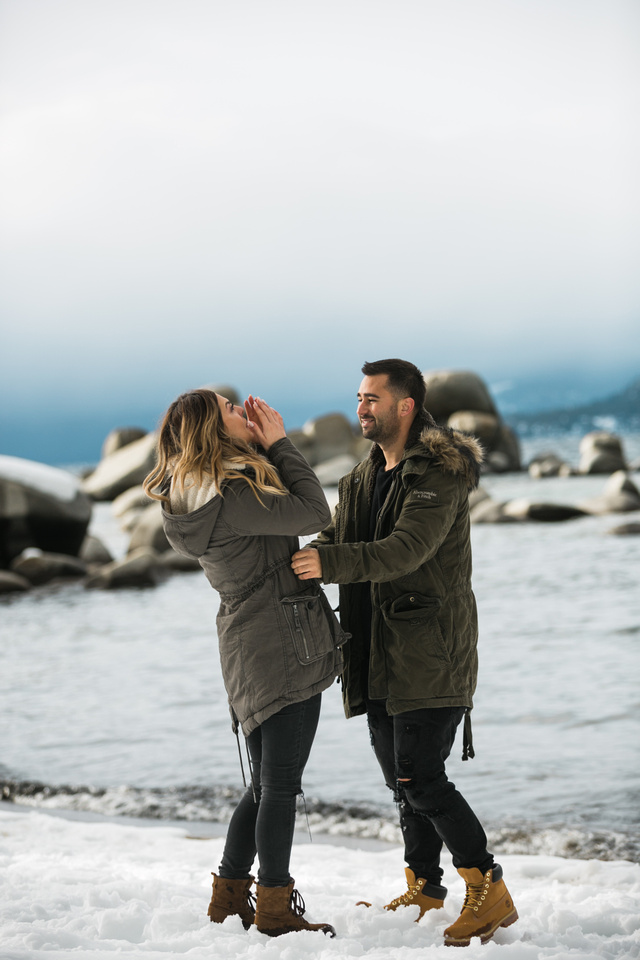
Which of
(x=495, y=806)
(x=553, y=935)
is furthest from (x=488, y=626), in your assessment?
(x=553, y=935)

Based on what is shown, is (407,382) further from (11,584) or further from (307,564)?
(11,584)

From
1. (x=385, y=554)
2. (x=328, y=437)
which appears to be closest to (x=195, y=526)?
(x=385, y=554)

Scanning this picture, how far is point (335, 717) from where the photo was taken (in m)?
6.09

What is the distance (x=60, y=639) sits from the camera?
9.27 metres

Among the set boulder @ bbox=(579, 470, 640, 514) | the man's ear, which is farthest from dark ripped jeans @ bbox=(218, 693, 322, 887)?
boulder @ bbox=(579, 470, 640, 514)

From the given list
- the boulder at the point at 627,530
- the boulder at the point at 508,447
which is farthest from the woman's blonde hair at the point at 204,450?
the boulder at the point at 508,447

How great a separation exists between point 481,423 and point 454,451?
70.4 ft

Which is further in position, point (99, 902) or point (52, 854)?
point (52, 854)

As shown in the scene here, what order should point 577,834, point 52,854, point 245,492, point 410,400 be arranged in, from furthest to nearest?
point 577,834, point 52,854, point 410,400, point 245,492

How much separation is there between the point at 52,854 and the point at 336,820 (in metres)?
1.27

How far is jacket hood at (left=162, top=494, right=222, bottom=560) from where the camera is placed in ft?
7.83

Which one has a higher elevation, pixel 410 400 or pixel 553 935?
pixel 410 400

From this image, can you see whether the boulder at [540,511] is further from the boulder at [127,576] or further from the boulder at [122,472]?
the boulder at [122,472]

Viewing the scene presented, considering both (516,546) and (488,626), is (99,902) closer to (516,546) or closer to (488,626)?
Answer: (488,626)
